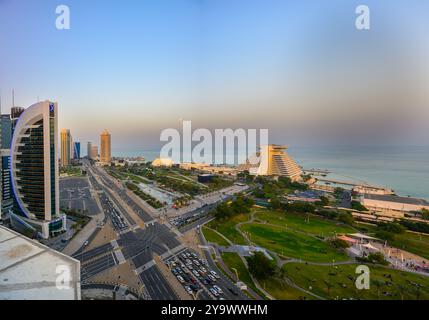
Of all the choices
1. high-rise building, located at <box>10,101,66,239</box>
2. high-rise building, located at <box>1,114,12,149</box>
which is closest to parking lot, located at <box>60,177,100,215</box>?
high-rise building, located at <box>10,101,66,239</box>

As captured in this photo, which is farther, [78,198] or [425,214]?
[78,198]

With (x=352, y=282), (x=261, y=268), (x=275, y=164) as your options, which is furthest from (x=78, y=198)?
(x=275, y=164)

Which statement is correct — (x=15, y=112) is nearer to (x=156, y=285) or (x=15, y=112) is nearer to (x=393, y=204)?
(x=156, y=285)

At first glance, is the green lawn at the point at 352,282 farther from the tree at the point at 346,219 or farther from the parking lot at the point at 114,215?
the parking lot at the point at 114,215

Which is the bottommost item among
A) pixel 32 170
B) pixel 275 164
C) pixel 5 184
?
pixel 275 164

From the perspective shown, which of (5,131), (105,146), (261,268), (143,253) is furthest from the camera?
(105,146)

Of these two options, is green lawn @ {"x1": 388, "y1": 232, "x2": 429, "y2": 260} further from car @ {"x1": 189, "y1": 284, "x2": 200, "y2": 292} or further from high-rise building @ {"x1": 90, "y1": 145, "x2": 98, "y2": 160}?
high-rise building @ {"x1": 90, "y1": 145, "x2": 98, "y2": 160}
